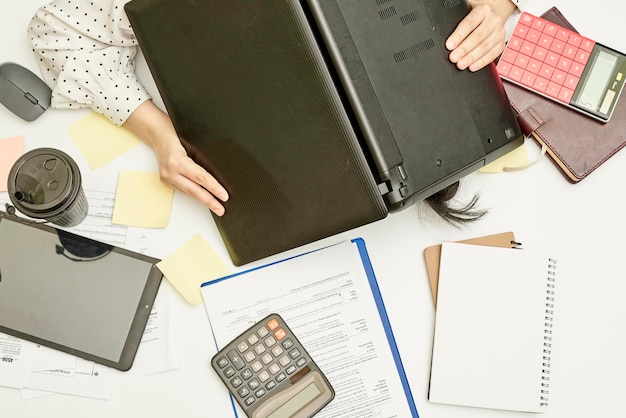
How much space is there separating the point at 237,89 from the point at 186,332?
1.14 ft

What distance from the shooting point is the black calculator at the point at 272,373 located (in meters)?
0.76

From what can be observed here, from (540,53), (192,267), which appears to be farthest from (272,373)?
(540,53)

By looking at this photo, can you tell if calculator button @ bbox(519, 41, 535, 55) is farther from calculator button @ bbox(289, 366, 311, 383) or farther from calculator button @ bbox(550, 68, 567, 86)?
calculator button @ bbox(289, 366, 311, 383)

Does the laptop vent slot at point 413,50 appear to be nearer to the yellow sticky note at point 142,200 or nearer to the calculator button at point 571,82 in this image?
the calculator button at point 571,82

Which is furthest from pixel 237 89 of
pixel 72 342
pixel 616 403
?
pixel 616 403

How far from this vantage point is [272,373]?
0.77m

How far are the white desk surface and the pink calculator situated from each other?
0.15 feet

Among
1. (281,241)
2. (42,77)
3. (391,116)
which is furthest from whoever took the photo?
(42,77)

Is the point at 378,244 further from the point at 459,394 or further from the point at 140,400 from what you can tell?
the point at 140,400

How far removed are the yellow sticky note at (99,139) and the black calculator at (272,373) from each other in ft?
1.04

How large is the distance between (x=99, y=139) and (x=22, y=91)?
0.39 ft

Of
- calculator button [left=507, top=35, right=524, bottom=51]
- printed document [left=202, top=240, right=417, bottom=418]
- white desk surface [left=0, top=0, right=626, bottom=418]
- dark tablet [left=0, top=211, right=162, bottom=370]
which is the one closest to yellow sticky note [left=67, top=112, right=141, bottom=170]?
white desk surface [left=0, top=0, right=626, bottom=418]

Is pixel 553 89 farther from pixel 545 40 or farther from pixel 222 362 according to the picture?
pixel 222 362

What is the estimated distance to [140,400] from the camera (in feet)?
2.55
